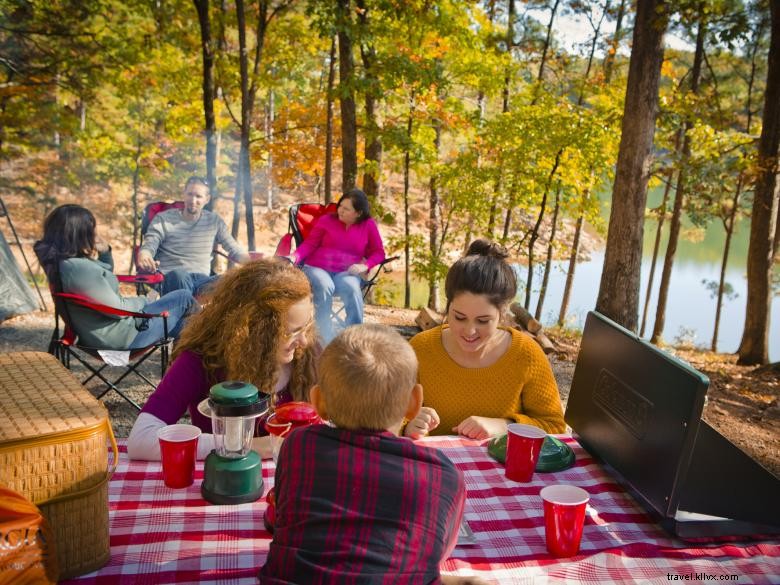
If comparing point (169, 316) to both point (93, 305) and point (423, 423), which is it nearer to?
point (93, 305)

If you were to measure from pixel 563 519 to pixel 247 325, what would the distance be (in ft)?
3.09

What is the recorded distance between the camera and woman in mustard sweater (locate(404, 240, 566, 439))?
1983 millimetres

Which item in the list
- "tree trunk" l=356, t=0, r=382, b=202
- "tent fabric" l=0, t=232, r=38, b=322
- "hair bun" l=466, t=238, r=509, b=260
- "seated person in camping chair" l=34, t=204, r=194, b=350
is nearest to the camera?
"hair bun" l=466, t=238, r=509, b=260

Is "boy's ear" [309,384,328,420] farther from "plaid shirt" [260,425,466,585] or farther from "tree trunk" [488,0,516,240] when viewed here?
"tree trunk" [488,0,516,240]

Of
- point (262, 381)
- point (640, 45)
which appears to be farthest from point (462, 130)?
Result: point (262, 381)

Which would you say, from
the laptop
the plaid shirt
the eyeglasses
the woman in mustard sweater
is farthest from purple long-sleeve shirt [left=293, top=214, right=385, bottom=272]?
the plaid shirt

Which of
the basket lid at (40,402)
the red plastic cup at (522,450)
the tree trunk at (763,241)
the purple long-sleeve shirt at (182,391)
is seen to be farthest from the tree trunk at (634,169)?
the basket lid at (40,402)

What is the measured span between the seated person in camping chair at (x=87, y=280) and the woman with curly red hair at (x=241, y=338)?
1.55m

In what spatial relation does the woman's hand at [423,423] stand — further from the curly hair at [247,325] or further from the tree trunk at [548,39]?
the tree trunk at [548,39]

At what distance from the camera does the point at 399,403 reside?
105 cm

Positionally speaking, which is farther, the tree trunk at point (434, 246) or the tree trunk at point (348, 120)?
the tree trunk at point (434, 246)

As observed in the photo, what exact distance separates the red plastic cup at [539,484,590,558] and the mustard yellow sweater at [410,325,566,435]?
716mm

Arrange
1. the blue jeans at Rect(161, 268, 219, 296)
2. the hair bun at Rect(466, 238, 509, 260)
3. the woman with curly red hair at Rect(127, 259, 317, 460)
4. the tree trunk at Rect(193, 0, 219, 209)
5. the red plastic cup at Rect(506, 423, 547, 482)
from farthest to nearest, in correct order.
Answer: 1. the tree trunk at Rect(193, 0, 219, 209)
2. the blue jeans at Rect(161, 268, 219, 296)
3. the hair bun at Rect(466, 238, 509, 260)
4. the woman with curly red hair at Rect(127, 259, 317, 460)
5. the red plastic cup at Rect(506, 423, 547, 482)

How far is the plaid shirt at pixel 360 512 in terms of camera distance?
95cm
